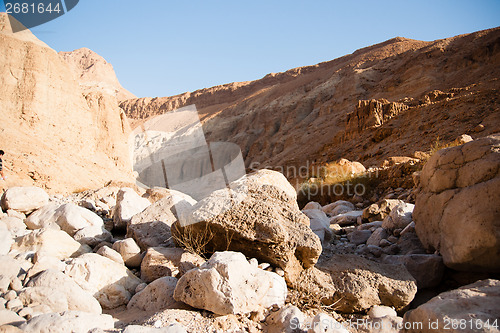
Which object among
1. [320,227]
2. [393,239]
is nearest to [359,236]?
[393,239]

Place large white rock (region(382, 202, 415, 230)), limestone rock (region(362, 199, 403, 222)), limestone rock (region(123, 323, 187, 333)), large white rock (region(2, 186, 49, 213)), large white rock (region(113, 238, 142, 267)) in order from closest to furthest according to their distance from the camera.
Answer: limestone rock (region(123, 323, 187, 333))
large white rock (region(113, 238, 142, 267))
large white rock (region(382, 202, 415, 230))
large white rock (region(2, 186, 49, 213))
limestone rock (region(362, 199, 403, 222))

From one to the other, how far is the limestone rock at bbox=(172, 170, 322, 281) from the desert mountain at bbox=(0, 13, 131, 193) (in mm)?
6087

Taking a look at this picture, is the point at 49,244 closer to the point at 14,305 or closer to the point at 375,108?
the point at 14,305

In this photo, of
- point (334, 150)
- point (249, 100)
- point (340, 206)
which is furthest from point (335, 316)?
point (249, 100)

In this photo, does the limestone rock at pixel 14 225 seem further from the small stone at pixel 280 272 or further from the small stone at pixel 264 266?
the small stone at pixel 280 272

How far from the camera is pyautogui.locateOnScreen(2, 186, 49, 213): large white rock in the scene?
4.26 metres

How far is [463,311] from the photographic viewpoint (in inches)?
65.6

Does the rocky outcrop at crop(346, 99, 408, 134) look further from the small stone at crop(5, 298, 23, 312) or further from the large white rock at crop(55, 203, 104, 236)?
the small stone at crop(5, 298, 23, 312)

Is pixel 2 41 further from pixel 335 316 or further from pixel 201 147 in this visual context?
pixel 201 147

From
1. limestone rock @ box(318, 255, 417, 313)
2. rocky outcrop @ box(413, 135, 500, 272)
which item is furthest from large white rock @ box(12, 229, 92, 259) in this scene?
rocky outcrop @ box(413, 135, 500, 272)

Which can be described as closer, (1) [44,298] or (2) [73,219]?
(1) [44,298]

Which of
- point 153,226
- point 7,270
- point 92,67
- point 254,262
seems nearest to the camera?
point 7,270

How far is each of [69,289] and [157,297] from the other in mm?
636

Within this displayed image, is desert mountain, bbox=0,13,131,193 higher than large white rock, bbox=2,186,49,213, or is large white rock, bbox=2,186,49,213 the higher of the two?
desert mountain, bbox=0,13,131,193
